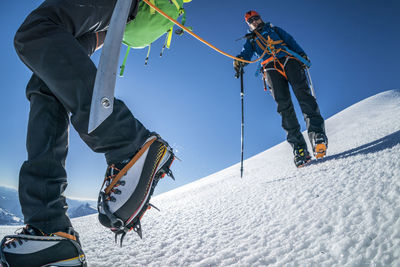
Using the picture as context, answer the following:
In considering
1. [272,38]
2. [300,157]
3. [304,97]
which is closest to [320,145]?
[300,157]

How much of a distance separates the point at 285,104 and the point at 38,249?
2.55m

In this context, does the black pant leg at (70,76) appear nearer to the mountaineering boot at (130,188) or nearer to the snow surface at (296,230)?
the mountaineering boot at (130,188)

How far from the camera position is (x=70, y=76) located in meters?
0.70

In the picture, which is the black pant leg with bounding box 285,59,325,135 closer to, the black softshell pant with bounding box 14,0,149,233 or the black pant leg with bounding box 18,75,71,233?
the black softshell pant with bounding box 14,0,149,233

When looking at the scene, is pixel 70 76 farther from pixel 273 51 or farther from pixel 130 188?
pixel 273 51

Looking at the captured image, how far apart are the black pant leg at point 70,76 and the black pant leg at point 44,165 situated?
0.46 feet

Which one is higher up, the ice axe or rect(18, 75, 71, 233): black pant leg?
the ice axe

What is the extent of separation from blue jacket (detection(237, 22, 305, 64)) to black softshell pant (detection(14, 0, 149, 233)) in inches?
96.5

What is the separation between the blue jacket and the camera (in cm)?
266

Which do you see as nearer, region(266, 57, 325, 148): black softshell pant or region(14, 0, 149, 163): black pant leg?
region(14, 0, 149, 163): black pant leg

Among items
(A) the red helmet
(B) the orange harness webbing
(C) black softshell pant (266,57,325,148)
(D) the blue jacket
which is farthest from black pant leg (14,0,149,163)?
(A) the red helmet

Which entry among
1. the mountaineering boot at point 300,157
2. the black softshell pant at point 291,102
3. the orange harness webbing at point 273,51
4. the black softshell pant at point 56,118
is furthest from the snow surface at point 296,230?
the orange harness webbing at point 273,51

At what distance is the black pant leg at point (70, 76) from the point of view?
27.0 inches

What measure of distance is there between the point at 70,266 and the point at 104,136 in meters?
0.41
